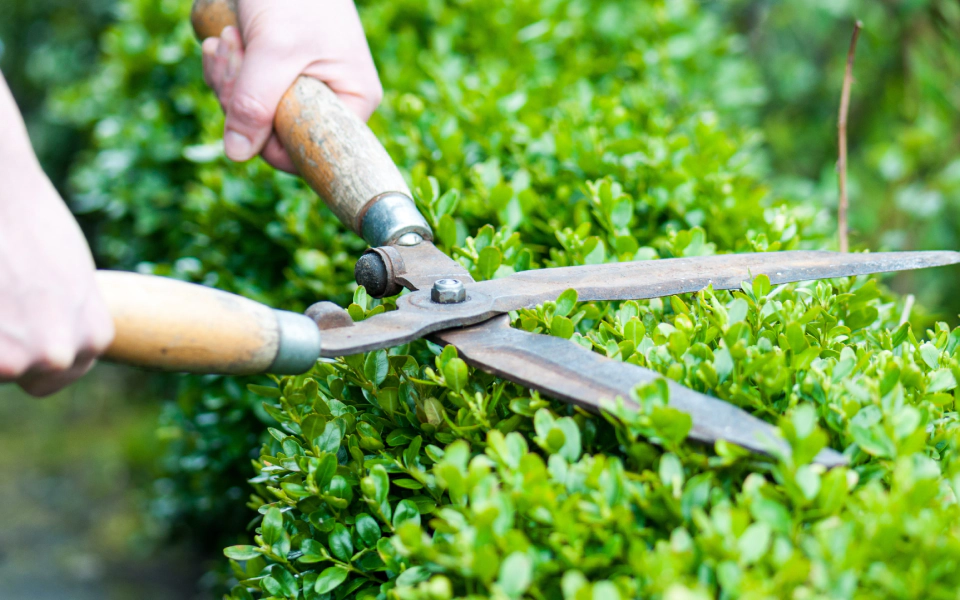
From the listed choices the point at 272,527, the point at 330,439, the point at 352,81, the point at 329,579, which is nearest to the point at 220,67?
the point at 352,81

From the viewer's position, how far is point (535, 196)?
210cm

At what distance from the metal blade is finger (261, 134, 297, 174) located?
82 cm

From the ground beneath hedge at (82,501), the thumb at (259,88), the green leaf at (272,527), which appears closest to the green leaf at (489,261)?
the green leaf at (272,527)

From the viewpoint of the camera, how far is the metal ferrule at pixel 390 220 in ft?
5.74

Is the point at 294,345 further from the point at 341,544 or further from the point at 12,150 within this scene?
the point at 12,150

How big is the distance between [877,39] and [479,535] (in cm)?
427

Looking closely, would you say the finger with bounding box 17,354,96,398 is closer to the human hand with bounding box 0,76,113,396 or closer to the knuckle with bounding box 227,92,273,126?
the human hand with bounding box 0,76,113,396

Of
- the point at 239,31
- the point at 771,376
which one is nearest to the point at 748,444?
the point at 771,376

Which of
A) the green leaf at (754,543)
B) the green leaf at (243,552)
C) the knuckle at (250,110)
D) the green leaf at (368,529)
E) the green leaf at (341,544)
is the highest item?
the green leaf at (754,543)

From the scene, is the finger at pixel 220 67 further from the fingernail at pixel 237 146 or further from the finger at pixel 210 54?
the fingernail at pixel 237 146

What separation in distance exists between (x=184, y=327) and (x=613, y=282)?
762mm

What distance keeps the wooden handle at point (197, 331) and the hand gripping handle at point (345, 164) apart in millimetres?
537

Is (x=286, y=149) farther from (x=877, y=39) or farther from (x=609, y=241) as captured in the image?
(x=877, y=39)

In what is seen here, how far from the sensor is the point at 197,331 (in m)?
1.19
